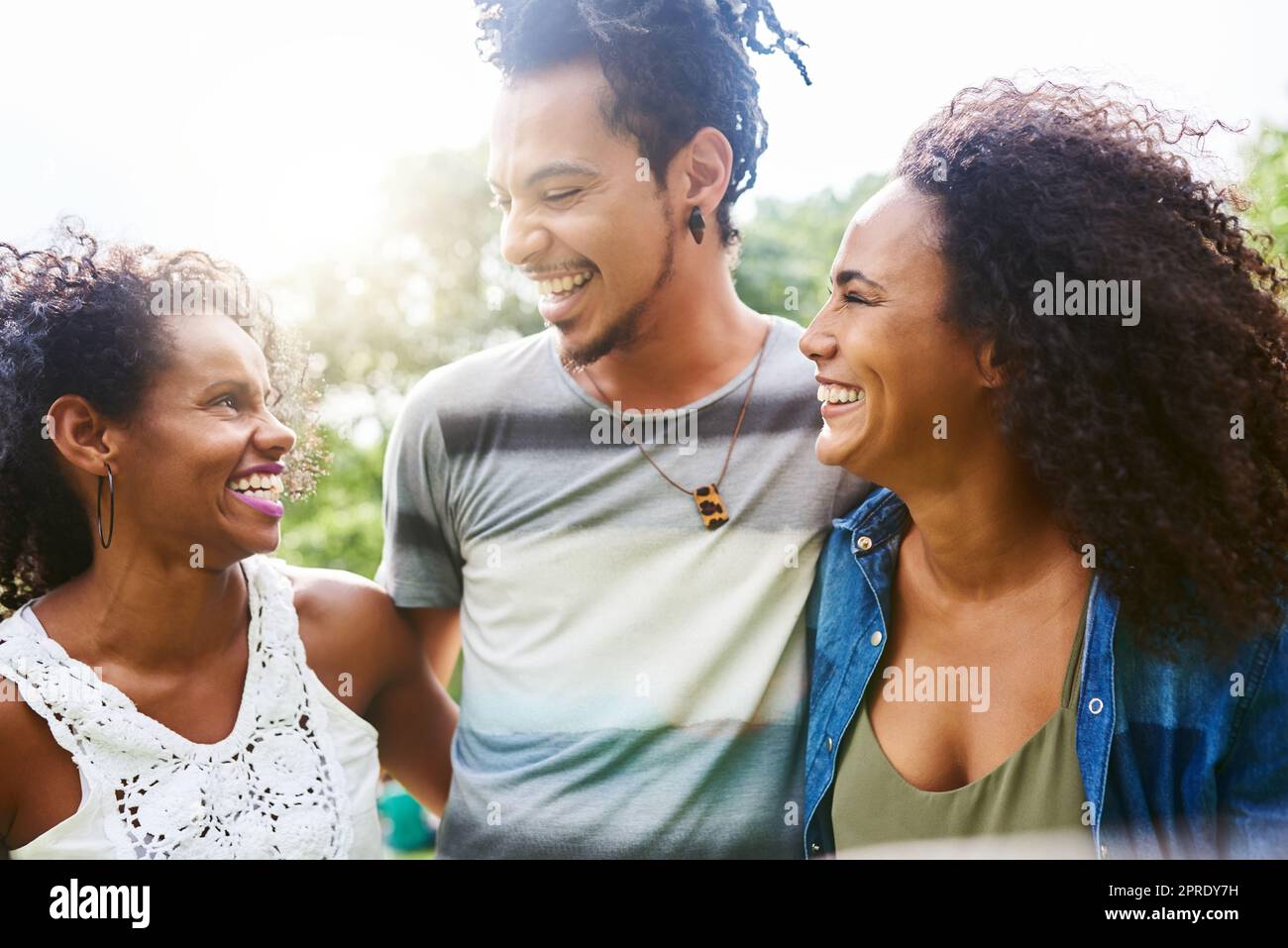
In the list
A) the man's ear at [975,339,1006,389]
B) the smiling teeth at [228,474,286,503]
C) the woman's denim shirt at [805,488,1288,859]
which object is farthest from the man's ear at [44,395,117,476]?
the woman's denim shirt at [805,488,1288,859]

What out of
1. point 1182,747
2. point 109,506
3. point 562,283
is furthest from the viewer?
point 562,283

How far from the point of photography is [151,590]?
239cm

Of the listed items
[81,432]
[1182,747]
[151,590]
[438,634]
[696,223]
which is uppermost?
[696,223]

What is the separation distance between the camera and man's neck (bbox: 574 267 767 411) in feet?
8.27

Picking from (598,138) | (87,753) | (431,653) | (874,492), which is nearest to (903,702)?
(874,492)


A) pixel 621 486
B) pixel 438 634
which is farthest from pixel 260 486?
pixel 621 486

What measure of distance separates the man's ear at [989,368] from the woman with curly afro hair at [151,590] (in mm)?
1436

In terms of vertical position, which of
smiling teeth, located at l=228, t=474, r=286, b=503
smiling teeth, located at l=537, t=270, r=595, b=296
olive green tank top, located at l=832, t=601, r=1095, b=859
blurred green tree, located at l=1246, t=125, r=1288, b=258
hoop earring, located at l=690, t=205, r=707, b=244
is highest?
blurred green tree, located at l=1246, t=125, r=1288, b=258

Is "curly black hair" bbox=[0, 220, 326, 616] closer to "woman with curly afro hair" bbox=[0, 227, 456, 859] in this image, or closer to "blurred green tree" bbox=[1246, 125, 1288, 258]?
"woman with curly afro hair" bbox=[0, 227, 456, 859]

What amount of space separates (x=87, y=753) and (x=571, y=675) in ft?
3.18

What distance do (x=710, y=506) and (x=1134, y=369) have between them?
2.85 feet

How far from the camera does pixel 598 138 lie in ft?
7.99

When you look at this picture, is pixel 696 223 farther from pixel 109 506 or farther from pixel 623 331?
pixel 109 506

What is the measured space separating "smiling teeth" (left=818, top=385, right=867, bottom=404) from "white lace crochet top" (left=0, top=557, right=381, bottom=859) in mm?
1241
